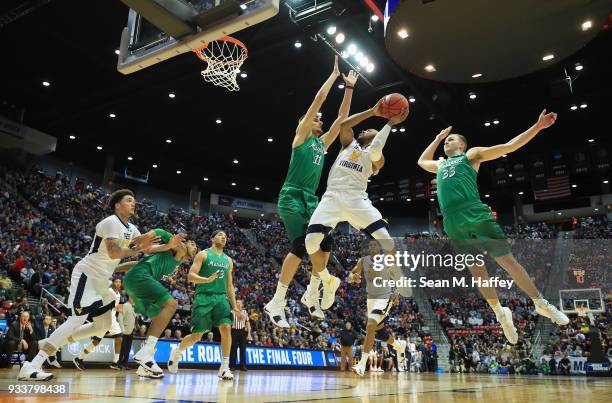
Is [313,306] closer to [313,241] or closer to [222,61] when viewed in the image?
[313,241]

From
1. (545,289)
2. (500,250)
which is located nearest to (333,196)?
(500,250)

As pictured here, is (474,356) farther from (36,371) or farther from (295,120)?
(36,371)

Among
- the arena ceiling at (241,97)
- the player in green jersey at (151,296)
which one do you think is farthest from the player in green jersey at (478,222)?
the arena ceiling at (241,97)

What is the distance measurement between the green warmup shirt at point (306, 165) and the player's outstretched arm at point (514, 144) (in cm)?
167

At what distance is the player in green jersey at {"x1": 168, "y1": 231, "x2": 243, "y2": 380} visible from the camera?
6.27 m

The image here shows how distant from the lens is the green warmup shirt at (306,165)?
5152 millimetres

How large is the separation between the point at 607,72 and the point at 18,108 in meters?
24.3

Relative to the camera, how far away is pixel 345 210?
4879 millimetres

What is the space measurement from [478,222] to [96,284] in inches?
154

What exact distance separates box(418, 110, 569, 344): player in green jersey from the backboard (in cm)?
258

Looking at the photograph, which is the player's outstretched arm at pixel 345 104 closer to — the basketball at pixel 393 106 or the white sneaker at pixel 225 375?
the basketball at pixel 393 106

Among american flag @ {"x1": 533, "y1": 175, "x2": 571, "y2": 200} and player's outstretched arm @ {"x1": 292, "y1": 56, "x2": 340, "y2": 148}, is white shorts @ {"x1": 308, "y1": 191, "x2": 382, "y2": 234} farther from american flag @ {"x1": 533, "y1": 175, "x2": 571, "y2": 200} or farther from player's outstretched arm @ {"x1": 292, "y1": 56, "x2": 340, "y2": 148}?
american flag @ {"x1": 533, "y1": 175, "x2": 571, "y2": 200}

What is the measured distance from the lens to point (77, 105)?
20375mm

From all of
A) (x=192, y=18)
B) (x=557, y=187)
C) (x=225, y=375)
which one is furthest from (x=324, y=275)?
(x=557, y=187)
